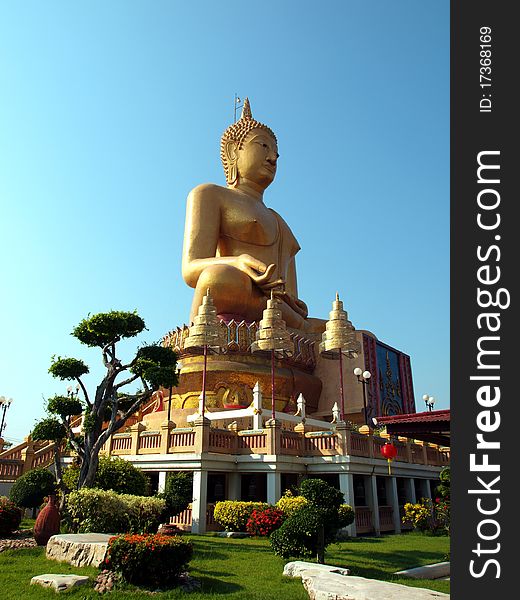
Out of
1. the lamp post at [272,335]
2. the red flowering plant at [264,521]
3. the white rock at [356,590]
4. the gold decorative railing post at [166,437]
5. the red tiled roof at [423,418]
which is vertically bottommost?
the red flowering plant at [264,521]

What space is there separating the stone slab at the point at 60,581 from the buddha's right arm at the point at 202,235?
20.3 m

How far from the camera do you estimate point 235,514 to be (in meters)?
14.2

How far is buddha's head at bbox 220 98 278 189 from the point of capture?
32.7 metres

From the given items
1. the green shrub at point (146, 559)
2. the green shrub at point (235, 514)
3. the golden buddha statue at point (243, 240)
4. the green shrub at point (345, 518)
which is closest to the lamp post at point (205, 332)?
the golden buddha statue at point (243, 240)

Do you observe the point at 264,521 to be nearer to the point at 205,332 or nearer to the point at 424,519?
the point at 424,519

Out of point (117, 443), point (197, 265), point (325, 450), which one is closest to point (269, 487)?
point (325, 450)

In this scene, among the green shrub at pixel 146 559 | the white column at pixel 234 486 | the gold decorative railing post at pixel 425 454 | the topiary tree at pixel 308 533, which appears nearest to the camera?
the green shrub at pixel 146 559

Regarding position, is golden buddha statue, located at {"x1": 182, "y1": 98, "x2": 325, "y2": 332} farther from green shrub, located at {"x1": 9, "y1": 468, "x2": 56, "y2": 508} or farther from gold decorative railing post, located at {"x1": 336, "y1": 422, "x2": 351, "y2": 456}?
green shrub, located at {"x1": 9, "y1": 468, "x2": 56, "y2": 508}

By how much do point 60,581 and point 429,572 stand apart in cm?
634

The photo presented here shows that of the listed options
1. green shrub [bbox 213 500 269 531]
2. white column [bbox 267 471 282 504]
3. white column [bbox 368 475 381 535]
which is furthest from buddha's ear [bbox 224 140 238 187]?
green shrub [bbox 213 500 269 531]

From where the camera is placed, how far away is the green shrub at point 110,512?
11945 mm

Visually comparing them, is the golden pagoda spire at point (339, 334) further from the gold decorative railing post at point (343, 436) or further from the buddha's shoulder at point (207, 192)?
the buddha's shoulder at point (207, 192)

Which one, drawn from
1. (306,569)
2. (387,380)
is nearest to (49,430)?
(306,569)

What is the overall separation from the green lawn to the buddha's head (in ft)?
76.0
